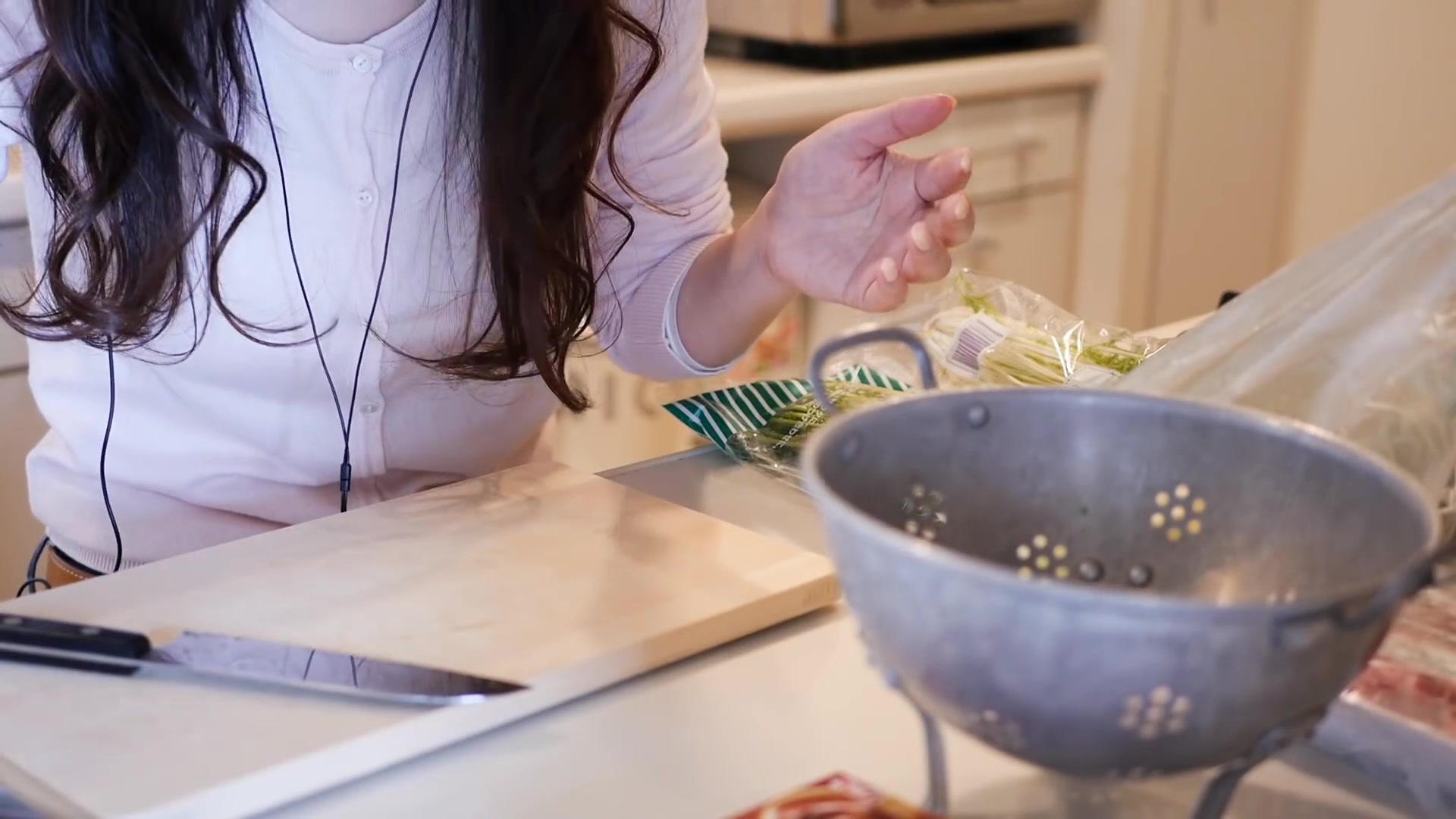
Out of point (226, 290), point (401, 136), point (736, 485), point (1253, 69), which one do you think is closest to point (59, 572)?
point (226, 290)

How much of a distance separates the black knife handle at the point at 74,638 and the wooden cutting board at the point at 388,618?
0.01 m

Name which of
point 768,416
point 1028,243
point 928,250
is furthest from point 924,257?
point 1028,243

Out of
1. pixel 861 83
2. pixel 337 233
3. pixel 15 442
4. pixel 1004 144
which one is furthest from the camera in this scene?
pixel 1004 144

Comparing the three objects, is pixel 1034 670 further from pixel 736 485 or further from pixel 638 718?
pixel 736 485

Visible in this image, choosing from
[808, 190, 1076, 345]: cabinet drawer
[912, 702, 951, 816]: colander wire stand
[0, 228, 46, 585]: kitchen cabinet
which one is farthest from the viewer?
[808, 190, 1076, 345]: cabinet drawer

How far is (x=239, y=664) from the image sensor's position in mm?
616

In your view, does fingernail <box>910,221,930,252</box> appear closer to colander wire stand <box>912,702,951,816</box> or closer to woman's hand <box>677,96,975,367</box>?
woman's hand <box>677,96,975,367</box>

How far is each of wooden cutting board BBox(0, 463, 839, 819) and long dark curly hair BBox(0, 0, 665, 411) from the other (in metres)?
0.19

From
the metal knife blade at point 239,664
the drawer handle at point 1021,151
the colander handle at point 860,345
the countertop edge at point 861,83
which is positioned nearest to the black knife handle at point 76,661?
the metal knife blade at point 239,664

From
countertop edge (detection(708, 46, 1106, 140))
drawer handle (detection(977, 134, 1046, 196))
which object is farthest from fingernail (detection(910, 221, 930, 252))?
drawer handle (detection(977, 134, 1046, 196))

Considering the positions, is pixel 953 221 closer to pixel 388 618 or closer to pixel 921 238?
pixel 921 238

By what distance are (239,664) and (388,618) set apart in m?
0.07

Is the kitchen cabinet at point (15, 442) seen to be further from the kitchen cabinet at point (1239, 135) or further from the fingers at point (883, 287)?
the kitchen cabinet at point (1239, 135)

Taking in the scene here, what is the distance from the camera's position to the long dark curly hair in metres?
0.86
